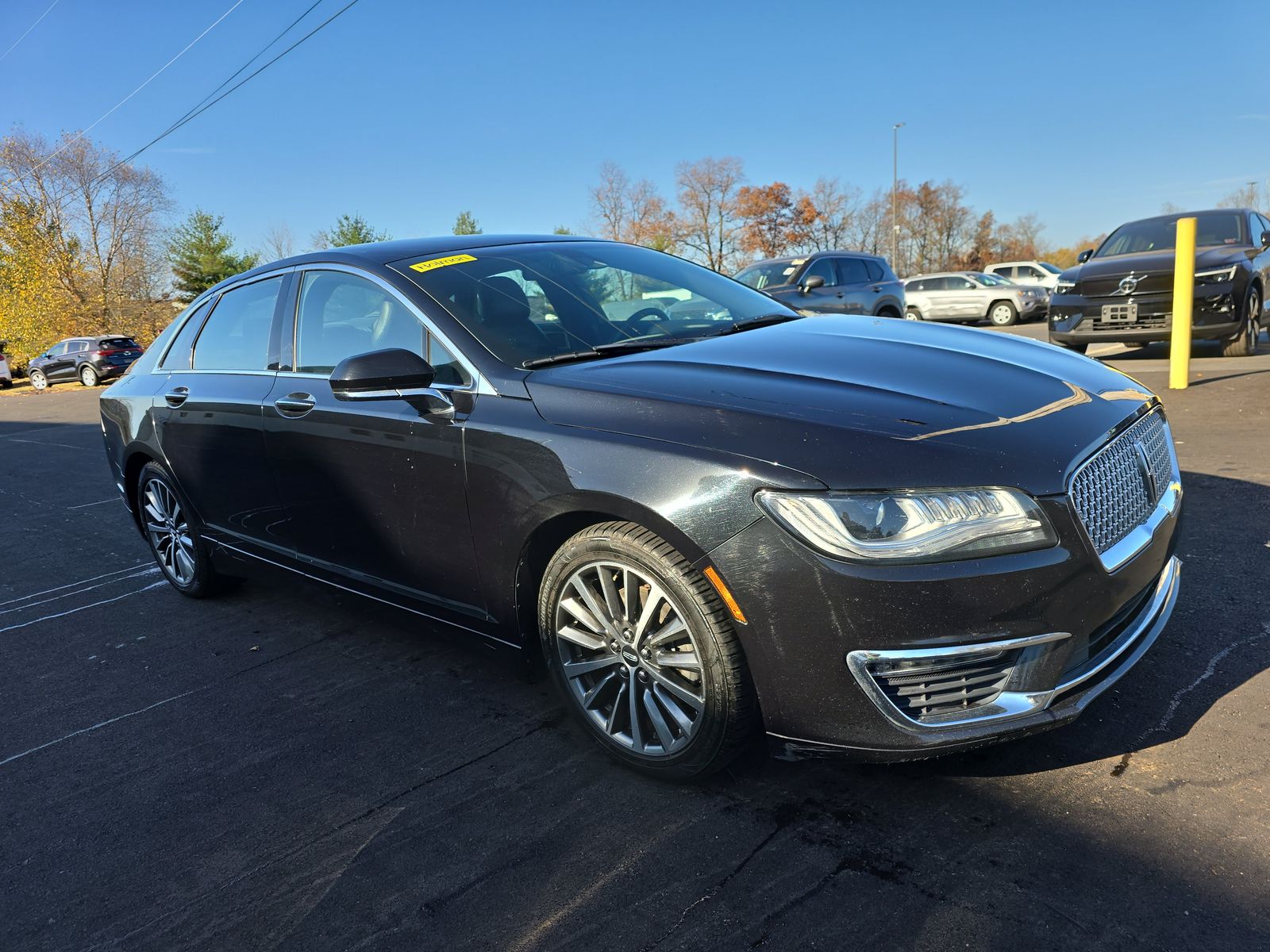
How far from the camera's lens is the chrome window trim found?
9.85ft

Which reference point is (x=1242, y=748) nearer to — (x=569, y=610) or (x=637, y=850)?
(x=637, y=850)

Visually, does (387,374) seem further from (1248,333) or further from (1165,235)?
(1165,235)

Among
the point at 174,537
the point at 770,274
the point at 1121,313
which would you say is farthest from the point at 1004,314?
the point at 174,537

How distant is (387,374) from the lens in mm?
2998

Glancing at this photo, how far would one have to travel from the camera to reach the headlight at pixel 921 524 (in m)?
2.16

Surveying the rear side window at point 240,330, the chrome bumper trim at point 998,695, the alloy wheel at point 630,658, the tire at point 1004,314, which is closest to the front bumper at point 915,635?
the chrome bumper trim at point 998,695

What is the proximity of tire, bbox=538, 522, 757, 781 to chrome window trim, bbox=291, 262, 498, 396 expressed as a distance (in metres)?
0.65

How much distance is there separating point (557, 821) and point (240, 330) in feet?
9.42

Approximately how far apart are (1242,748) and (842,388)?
1503mm

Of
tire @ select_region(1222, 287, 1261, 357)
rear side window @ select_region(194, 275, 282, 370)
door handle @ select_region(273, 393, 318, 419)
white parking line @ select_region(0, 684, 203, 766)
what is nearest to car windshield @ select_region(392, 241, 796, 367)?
door handle @ select_region(273, 393, 318, 419)

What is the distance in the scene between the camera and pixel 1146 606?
2.61m

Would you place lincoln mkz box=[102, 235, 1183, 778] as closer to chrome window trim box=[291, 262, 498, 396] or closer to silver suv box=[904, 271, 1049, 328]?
chrome window trim box=[291, 262, 498, 396]

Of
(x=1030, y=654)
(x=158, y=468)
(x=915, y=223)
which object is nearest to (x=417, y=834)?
(x=1030, y=654)

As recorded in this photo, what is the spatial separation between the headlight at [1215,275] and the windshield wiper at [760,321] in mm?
8514
